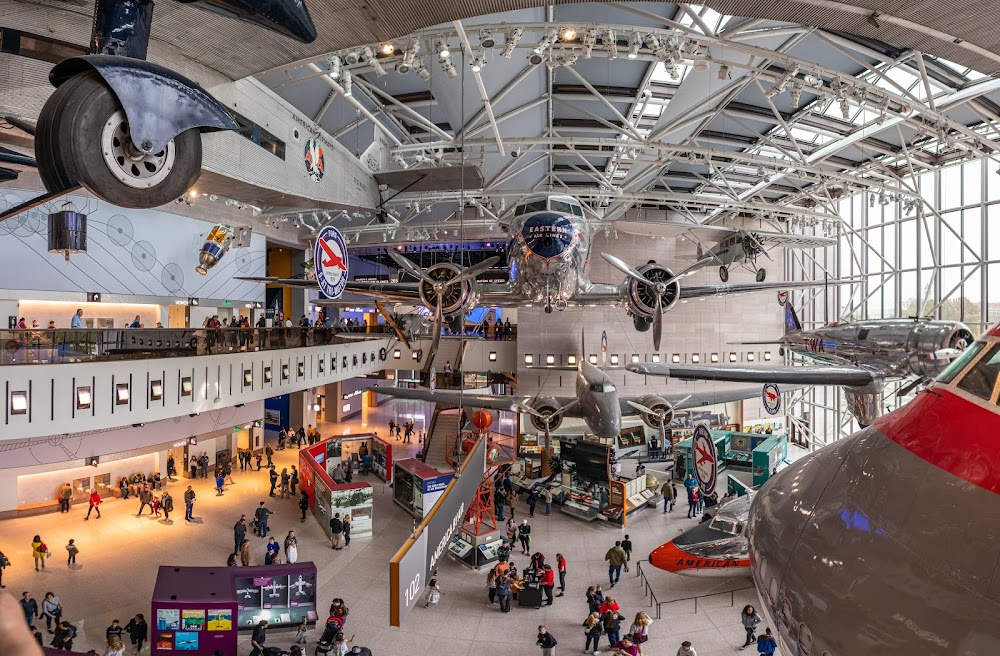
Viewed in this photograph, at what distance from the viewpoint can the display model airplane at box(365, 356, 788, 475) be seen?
16266mm

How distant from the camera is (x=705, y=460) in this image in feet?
40.2

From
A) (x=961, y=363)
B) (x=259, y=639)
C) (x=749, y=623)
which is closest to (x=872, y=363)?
(x=749, y=623)

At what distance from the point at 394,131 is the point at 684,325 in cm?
1859

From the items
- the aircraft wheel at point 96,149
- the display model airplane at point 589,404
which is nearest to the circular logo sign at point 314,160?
the display model airplane at point 589,404

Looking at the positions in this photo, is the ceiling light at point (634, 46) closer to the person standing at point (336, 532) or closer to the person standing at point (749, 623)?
the person standing at point (749, 623)

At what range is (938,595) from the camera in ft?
5.28

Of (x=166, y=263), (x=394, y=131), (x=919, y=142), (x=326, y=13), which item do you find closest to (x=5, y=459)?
(x=166, y=263)

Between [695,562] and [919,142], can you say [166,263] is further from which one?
[919,142]

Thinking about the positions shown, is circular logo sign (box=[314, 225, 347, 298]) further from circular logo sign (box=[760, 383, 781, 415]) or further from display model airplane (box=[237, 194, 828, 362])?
circular logo sign (box=[760, 383, 781, 415])

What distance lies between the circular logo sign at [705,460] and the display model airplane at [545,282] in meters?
2.54

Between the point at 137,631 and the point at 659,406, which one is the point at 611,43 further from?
the point at 137,631

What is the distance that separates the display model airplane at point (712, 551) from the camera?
11570 mm

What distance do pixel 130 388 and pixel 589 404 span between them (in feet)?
40.2

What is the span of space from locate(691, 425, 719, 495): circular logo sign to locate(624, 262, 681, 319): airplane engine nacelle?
3161 millimetres
